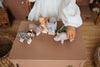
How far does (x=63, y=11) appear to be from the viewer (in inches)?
27.1

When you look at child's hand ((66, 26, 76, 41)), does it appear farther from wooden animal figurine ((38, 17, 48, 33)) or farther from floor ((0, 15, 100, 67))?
floor ((0, 15, 100, 67))

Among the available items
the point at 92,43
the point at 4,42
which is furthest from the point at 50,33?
the point at 92,43

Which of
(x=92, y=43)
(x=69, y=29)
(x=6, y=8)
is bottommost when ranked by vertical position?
(x=92, y=43)

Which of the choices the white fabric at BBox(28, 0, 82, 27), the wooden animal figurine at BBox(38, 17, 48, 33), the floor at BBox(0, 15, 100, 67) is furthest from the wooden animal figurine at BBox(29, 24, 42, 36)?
the floor at BBox(0, 15, 100, 67)

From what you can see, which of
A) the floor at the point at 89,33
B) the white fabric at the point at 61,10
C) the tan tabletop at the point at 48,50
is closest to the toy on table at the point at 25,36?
the tan tabletop at the point at 48,50

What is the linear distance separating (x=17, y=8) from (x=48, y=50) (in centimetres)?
105

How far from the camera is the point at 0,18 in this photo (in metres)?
1.51

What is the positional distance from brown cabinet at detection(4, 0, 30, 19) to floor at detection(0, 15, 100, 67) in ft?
0.40

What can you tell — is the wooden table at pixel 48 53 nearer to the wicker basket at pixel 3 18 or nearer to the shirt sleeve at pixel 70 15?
the shirt sleeve at pixel 70 15

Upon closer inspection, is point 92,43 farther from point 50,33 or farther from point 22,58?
point 22,58

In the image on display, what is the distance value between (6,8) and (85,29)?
1.13 metres

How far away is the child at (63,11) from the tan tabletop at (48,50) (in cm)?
7

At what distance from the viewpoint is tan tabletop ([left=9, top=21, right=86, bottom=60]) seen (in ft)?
2.11

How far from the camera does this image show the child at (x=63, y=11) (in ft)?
2.23
